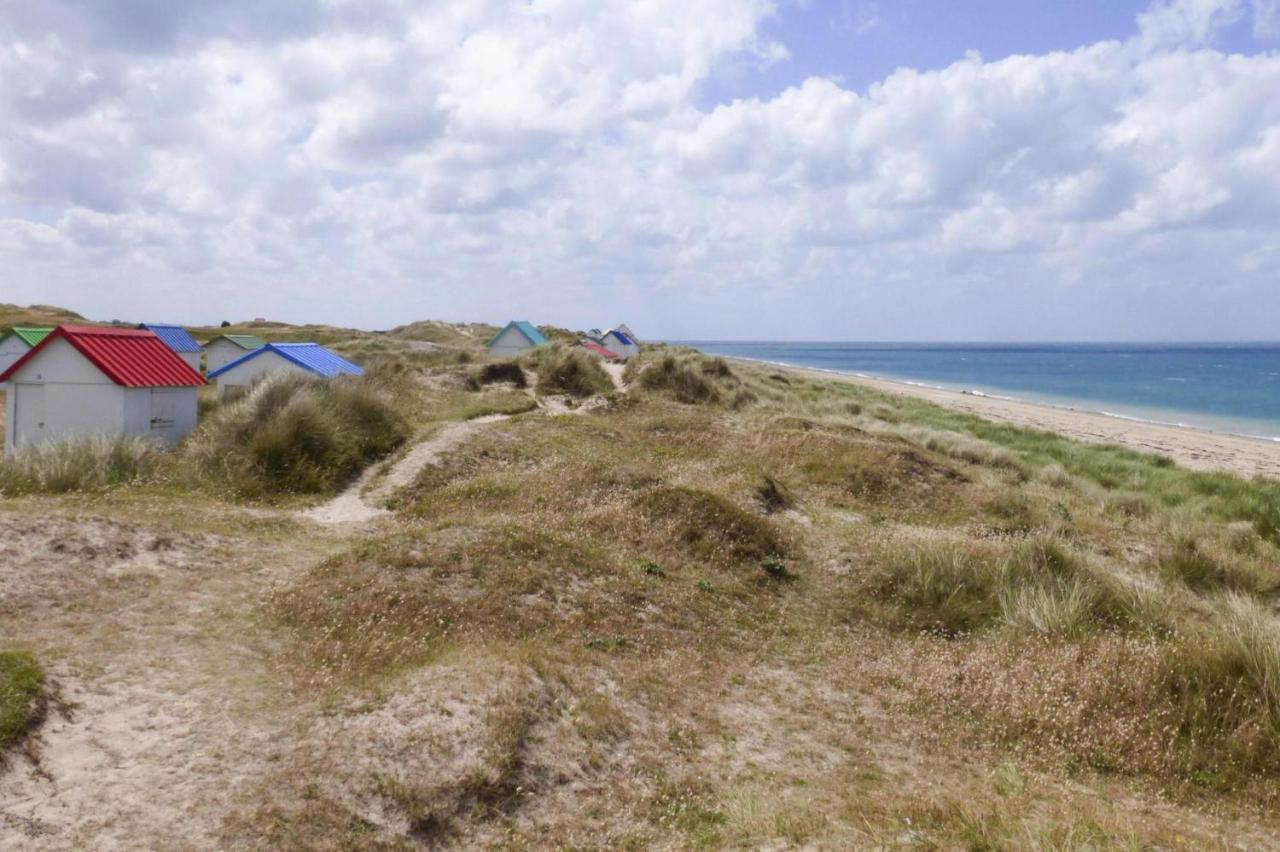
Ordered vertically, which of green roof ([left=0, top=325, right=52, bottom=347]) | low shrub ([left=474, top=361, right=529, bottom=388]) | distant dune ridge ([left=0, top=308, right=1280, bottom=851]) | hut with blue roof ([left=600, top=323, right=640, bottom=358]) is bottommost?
distant dune ridge ([left=0, top=308, right=1280, bottom=851])

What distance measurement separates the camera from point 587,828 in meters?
6.48

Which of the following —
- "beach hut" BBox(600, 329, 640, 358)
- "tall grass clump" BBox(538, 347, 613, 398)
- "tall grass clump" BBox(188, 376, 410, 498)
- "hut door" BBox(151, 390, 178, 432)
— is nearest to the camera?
"tall grass clump" BBox(188, 376, 410, 498)

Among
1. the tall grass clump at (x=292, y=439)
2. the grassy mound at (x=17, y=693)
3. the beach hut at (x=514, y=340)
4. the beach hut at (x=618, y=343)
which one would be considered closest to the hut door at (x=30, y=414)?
the tall grass clump at (x=292, y=439)

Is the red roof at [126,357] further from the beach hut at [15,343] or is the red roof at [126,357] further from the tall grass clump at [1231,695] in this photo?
the beach hut at [15,343]

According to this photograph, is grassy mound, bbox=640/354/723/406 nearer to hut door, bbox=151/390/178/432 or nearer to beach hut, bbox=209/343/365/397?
beach hut, bbox=209/343/365/397

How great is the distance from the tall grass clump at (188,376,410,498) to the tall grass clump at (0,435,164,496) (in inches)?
39.7

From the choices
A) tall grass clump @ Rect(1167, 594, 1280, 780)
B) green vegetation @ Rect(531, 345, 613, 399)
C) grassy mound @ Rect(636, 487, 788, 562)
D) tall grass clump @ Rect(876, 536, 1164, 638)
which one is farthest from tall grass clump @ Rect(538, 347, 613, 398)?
tall grass clump @ Rect(1167, 594, 1280, 780)

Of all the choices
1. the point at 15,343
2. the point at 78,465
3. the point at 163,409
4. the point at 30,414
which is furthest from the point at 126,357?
the point at 15,343

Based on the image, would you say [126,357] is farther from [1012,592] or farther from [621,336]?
[621,336]

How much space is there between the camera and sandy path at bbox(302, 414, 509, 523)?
15.1 m

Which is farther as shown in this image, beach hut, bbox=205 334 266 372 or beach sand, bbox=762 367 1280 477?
beach hut, bbox=205 334 266 372

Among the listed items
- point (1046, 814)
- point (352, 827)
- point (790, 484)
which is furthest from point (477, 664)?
point (790, 484)

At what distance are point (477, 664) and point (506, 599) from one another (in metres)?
2.03

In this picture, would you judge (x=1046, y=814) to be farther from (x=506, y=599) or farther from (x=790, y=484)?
(x=790, y=484)
